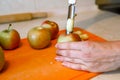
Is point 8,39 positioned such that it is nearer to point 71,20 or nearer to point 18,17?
point 71,20

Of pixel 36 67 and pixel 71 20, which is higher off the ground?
pixel 71 20

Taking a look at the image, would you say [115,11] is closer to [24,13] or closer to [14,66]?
[24,13]

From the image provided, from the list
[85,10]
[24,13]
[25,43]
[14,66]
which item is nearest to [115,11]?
[85,10]

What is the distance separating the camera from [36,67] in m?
0.57

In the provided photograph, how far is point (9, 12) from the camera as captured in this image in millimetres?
1041

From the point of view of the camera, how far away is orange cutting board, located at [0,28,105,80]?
20.7 inches

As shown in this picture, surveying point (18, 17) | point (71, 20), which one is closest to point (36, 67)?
point (71, 20)

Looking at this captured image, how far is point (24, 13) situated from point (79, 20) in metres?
0.33

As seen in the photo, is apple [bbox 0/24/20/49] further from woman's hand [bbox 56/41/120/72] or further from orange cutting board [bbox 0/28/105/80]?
woman's hand [bbox 56/41/120/72]

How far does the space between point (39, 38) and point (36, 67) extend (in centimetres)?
13

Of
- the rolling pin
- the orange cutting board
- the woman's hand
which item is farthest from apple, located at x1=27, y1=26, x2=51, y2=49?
the rolling pin

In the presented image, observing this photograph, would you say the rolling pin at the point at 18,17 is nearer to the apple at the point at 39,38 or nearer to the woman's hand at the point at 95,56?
the apple at the point at 39,38

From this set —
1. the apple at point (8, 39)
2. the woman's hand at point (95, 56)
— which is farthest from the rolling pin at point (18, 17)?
the woman's hand at point (95, 56)

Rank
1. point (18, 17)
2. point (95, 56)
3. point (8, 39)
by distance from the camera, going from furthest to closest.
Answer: point (18, 17) < point (8, 39) < point (95, 56)
